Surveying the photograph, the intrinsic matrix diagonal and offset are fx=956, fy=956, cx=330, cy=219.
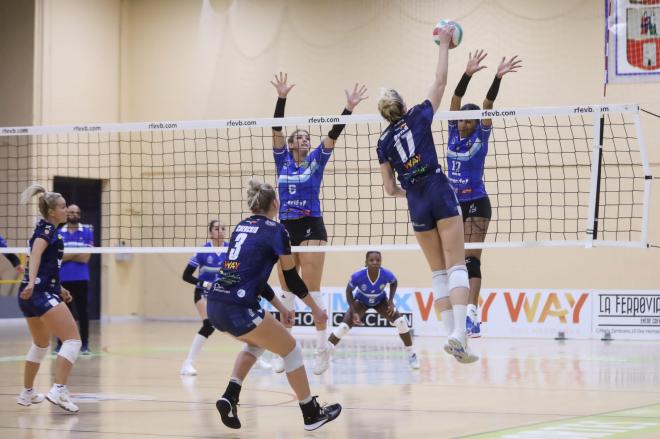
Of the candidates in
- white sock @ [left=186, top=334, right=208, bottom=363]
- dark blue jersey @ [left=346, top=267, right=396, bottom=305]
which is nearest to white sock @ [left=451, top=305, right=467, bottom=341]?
white sock @ [left=186, top=334, right=208, bottom=363]

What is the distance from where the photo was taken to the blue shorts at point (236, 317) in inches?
273

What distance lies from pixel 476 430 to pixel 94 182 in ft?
58.7

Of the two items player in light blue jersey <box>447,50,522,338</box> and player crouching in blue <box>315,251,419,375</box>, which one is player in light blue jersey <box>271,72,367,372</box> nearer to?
player in light blue jersey <box>447,50,522,338</box>

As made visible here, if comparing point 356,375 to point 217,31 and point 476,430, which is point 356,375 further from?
point 217,31

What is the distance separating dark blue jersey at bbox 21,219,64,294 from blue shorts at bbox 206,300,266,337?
7.49 ft

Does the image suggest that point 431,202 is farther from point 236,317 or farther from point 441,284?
point 236,317

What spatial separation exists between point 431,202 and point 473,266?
8.00 feet

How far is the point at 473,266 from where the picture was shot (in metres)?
9.64

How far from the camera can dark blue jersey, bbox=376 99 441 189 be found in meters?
7.34

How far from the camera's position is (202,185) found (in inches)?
896

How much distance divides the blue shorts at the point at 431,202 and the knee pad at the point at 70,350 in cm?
330

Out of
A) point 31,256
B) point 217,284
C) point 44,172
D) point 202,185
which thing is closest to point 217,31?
point 202,185

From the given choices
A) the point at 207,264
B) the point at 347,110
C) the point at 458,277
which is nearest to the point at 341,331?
the point at 207,264

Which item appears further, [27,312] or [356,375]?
[356,375]
